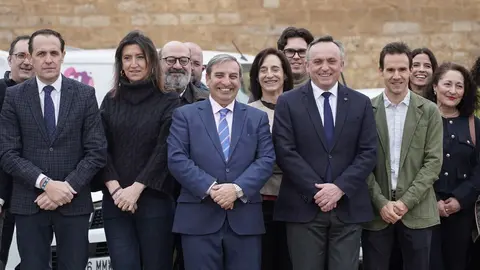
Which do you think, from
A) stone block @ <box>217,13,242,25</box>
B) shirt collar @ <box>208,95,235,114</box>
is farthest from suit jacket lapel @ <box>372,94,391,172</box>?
stone block @ <box>217,13,242,25</box>

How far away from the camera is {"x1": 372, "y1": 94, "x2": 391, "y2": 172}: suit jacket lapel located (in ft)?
23.7

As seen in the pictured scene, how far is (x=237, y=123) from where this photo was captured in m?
7.02

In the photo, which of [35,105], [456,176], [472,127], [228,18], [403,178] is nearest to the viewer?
[35,105]

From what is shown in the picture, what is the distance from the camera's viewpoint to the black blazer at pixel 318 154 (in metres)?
6.88

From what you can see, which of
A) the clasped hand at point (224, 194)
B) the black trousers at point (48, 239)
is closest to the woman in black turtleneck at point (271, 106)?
the clasped hand at point (224, 194)

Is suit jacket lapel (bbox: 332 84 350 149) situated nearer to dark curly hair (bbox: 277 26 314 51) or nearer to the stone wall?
dark curly hair (bbox: 277 26 314 51)

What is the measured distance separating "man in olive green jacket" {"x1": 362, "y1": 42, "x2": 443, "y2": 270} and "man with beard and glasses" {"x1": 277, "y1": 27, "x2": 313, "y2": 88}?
4.00 feet

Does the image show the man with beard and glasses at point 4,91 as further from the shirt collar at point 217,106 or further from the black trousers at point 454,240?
the black trousers at point 454,240

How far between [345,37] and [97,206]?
9636 mm

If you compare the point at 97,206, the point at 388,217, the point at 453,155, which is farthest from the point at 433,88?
the point at 97,206

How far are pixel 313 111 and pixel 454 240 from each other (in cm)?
165

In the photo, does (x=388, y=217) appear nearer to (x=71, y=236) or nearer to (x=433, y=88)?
(x=433, y=88)

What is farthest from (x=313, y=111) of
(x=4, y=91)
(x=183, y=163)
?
(x=4, y=91)

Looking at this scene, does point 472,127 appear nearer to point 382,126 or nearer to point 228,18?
point 382,126
